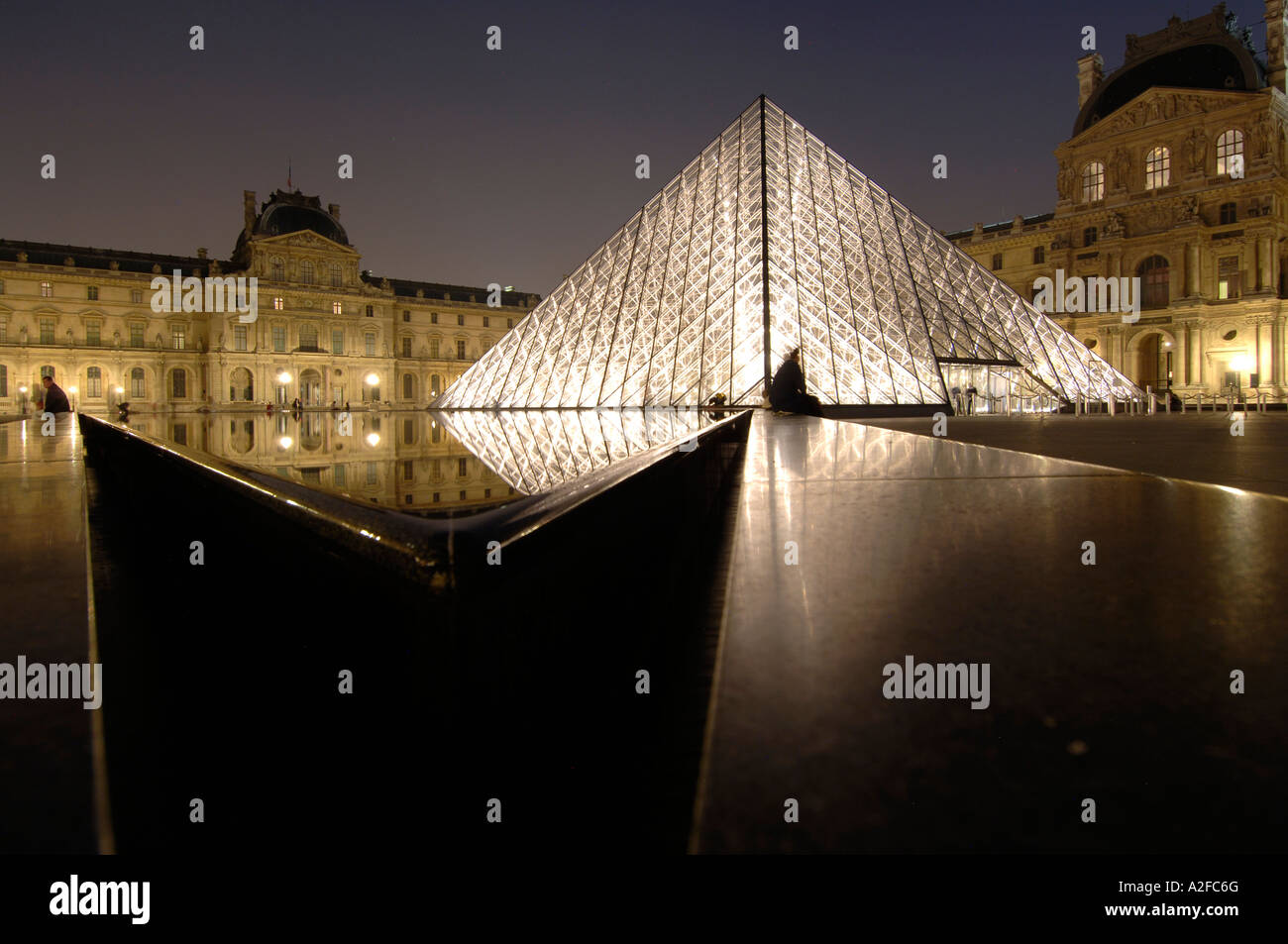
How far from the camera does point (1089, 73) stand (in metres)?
39.1

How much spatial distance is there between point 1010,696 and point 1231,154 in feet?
137

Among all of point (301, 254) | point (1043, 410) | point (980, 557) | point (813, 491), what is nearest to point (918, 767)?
point (980, 557)

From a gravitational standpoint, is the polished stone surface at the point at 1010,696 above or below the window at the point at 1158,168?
below

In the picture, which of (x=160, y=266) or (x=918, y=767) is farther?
(x=160, y=266)

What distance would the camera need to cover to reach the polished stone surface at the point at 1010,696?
407 mm

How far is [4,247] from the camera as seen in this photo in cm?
4141

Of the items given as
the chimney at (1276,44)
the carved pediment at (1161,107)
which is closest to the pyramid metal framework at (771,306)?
the carved pediment at (1161,107)

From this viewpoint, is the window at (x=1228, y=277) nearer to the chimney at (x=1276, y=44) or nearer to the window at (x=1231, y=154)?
the window at (x=1231, y=154)

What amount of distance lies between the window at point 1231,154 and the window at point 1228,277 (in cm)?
341

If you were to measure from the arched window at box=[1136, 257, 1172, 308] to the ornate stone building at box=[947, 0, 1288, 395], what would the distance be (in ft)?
0.15

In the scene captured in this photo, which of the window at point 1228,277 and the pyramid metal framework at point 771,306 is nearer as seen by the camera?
the pyramid metal framework at point 771,306
